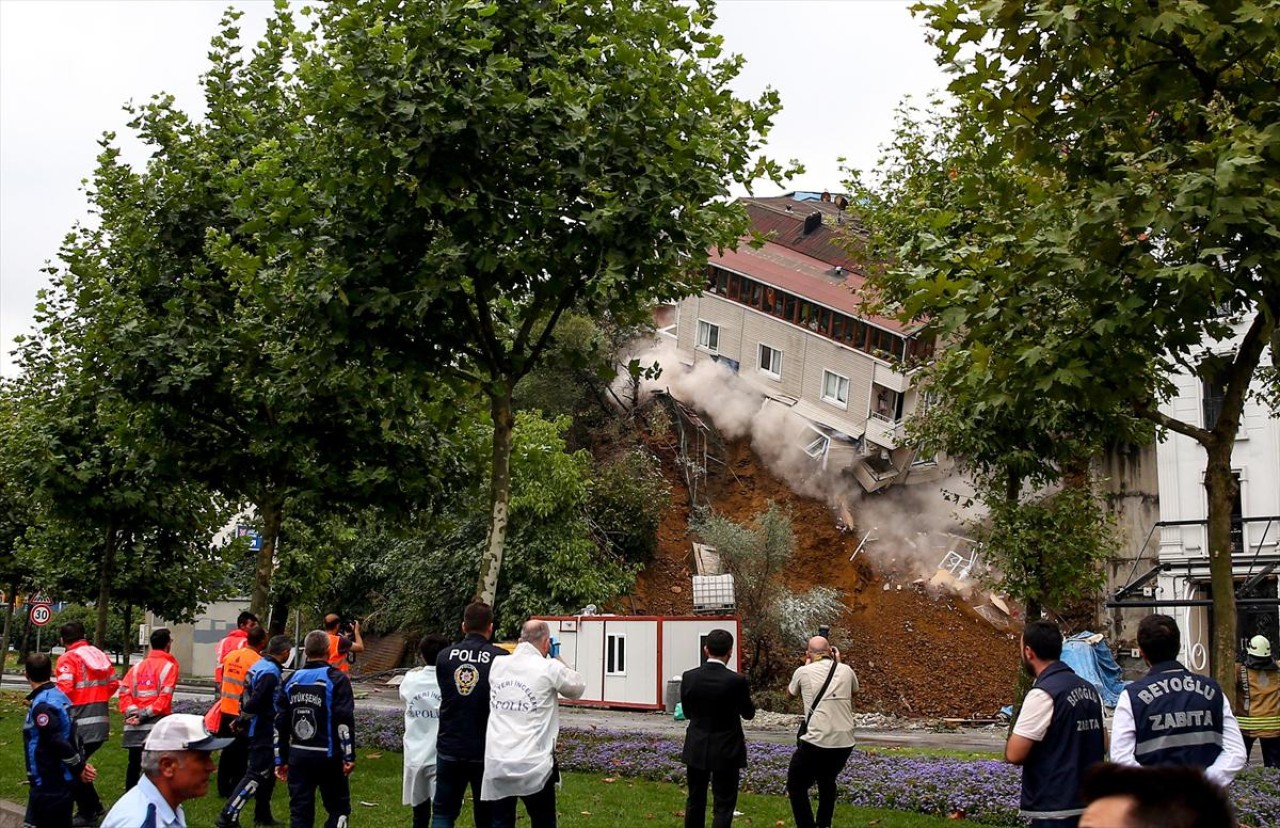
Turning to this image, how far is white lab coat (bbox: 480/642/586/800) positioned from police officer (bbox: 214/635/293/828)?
252cm

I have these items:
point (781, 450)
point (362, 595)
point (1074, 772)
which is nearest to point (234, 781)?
point (1074, 772)

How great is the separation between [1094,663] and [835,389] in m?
27.4

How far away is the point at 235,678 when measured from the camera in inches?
444

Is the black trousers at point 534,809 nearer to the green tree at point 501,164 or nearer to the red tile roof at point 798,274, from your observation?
the green tree at point 501,164

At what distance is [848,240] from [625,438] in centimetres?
2158

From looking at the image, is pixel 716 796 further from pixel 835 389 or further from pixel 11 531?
pixel 835 389

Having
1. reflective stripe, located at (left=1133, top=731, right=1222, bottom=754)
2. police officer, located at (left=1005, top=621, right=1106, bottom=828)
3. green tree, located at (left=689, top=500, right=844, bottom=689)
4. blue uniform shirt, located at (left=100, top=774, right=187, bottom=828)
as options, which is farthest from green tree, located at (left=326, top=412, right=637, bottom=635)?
blue uniform shirt, located at (left=100, top=774, right=187, bottom=828)

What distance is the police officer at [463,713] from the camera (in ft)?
28.2

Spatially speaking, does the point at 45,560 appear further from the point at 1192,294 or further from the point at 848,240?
the point at 1192,294

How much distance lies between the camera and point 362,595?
43.2 metres

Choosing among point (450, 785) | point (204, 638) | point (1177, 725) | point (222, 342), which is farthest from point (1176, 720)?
point (204, 638)

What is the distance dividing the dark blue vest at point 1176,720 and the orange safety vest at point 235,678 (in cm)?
765

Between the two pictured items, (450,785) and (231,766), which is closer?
(450,785)

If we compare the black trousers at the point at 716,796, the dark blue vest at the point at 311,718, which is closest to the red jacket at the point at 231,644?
the dark blue vest at the point at 311,718
